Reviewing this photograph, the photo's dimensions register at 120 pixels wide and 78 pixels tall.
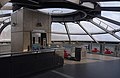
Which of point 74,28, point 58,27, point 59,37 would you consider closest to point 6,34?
point 58,27

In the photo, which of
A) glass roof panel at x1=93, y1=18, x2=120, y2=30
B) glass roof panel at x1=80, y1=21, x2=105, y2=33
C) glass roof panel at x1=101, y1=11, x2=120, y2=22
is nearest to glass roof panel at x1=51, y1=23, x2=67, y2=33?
glass roof panel at x1=80, y1=21, x2=105, y2=33

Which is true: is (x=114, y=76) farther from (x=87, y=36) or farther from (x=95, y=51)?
(x=87, y=36)

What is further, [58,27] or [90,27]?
[58,27]

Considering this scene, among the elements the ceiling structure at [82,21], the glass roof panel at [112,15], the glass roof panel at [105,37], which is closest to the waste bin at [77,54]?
the ceiling structure at [82,21]

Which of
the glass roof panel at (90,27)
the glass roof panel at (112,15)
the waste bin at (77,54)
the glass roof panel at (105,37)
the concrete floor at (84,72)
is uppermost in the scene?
the glass roof panel at (112,15)

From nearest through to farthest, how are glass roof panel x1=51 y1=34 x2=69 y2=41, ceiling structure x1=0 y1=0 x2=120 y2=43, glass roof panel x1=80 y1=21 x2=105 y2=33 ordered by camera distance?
ceiling structure x1=0 y1=0 x2=120 y2=43, glass roof panel x1=80 y1=21 x2=105 y2=33, glass roof panel x1=51 y1=34 x2=69 y2=41

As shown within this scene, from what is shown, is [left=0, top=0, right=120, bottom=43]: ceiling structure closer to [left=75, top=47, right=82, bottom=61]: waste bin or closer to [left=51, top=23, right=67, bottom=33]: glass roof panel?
[left=51, top=23, right=67, bottom=33]: glass roof panel

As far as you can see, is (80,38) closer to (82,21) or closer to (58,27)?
(58,27)

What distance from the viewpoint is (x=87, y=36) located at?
116ft

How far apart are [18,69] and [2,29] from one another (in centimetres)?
2884

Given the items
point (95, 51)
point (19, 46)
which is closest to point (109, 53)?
point (95, 51)

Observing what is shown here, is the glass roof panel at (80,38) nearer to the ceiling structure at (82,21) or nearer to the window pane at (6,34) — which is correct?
the ceiling structure at (82,21)

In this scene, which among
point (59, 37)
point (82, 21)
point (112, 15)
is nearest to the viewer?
point (112, 15)

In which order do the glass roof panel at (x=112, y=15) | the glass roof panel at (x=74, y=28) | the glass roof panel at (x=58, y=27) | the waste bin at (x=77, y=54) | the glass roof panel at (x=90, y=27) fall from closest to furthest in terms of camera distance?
1. the waste bin at (x=77, y=54)
2. the glass roof panel at (x=112, y=15)
3. the glass roof panel at (x=90, y=27)
4. the glass roof panel at (x=74, y=28)
5. the glass roof panel at (x=58, y=27)
